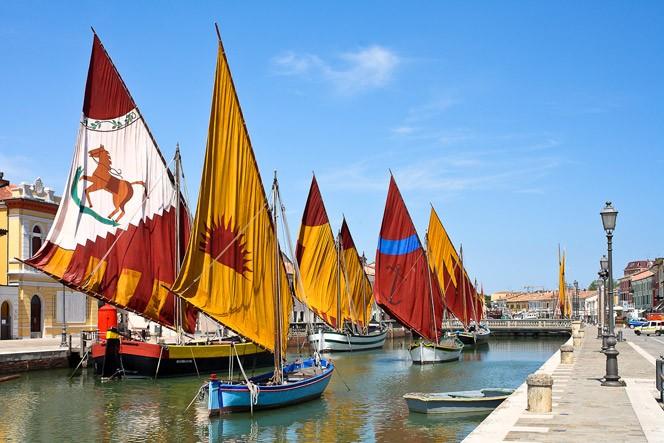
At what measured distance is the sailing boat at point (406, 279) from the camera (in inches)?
1766

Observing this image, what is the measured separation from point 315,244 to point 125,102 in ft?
69.4

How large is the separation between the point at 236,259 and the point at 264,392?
14.3 feet

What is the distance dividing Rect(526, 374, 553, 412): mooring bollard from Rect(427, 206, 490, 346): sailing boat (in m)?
37.7

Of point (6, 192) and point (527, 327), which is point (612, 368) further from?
point (527, 327)

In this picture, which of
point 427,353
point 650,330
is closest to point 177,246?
point 427,353

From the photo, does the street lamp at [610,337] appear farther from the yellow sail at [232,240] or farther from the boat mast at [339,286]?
the boat mast at [339,286]

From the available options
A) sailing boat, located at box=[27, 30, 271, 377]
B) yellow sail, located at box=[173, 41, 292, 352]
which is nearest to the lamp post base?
yellow sail, located at box=[173, 41, 292, 352]

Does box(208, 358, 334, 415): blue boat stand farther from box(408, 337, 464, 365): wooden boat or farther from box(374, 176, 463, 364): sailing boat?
box(408, 337, 464, 365): wooden boat

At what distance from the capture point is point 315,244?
56031 mm

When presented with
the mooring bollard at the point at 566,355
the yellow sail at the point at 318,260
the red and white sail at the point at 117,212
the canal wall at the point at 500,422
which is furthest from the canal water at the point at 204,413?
the yellow sail at the point at 318,260

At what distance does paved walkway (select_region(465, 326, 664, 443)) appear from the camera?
1391 centimetres

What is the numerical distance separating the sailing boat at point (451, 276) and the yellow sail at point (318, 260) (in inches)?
300

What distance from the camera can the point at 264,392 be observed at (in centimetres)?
2455

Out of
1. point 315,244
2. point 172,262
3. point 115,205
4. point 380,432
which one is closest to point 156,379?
point 172,262
